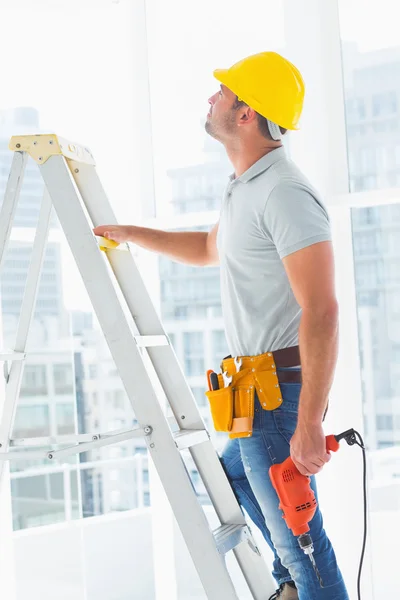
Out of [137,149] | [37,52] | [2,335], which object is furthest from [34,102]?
[2,335]

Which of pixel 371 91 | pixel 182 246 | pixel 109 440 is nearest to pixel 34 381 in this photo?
pixel 182 246

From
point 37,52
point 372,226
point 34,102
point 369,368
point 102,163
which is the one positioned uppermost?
point 37,52

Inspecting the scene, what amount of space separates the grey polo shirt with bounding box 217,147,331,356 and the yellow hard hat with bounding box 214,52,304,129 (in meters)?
0.12

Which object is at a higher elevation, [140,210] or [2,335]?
[140,210]

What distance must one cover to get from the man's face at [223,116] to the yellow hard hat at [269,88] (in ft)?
0.16

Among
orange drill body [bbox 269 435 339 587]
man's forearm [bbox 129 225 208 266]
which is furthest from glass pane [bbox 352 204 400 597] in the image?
orange drill body [bbox 269 435 339 587]

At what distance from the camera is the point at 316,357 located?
1.99 metres

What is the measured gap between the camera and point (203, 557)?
2.05 meters

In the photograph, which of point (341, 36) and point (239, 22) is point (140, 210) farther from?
point (341, 36)

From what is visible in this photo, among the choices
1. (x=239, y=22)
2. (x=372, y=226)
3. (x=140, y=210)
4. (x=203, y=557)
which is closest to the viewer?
(x=203, y=557)

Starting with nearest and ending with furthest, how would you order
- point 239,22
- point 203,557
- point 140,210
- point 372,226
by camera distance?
1. point 203,557
2. point 372,226
3. point 239,22
4. point 140,210

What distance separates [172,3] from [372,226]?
132cm

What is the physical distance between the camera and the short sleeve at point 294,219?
6.67ft

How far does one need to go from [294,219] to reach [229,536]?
90cm
